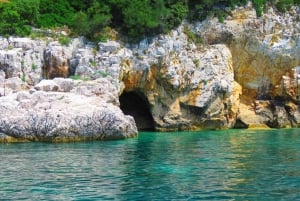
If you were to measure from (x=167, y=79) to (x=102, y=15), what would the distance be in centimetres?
735

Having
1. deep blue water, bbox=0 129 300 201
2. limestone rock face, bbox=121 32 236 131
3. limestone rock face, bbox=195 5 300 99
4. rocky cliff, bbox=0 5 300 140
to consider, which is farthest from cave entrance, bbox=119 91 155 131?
deep blue water, bbox=0 129 300 201

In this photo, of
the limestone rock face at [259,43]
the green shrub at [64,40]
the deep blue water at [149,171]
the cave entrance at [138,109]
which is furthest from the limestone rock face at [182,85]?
the deep blue water at [149,171]

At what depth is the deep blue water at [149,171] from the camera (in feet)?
52.5

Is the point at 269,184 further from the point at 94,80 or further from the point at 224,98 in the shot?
the point at 224,98

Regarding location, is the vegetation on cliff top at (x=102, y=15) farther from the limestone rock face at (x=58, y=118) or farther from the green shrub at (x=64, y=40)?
the limestone rock face at (x=58, y=118)

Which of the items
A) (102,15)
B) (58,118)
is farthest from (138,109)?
(58,118)

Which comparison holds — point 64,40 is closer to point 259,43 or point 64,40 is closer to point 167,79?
point 167,79

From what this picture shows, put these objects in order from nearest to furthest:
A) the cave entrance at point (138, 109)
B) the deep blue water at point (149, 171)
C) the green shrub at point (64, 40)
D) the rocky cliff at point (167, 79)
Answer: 1. the deep blue water at point (149, 171)
2. the rocky cliff at point (167, 79)
3. the green shrub at point (64, 40)
4. the cave entrance at point (138, 109)

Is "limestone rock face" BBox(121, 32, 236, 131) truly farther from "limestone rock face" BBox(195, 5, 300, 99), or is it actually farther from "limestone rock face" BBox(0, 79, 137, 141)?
"limestone rock face" BBox(0, 79, 137, 141)

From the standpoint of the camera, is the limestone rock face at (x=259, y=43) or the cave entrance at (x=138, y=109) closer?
the cave entrance at (x=138, y=109)

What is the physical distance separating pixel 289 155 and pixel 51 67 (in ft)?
68.6

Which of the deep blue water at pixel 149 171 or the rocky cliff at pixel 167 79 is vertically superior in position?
the rocky cliff at pixel 167 79

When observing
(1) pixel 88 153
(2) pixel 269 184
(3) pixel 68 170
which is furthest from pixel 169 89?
(2) pixel 269 184

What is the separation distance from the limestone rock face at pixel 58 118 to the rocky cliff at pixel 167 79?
0.06 meters
